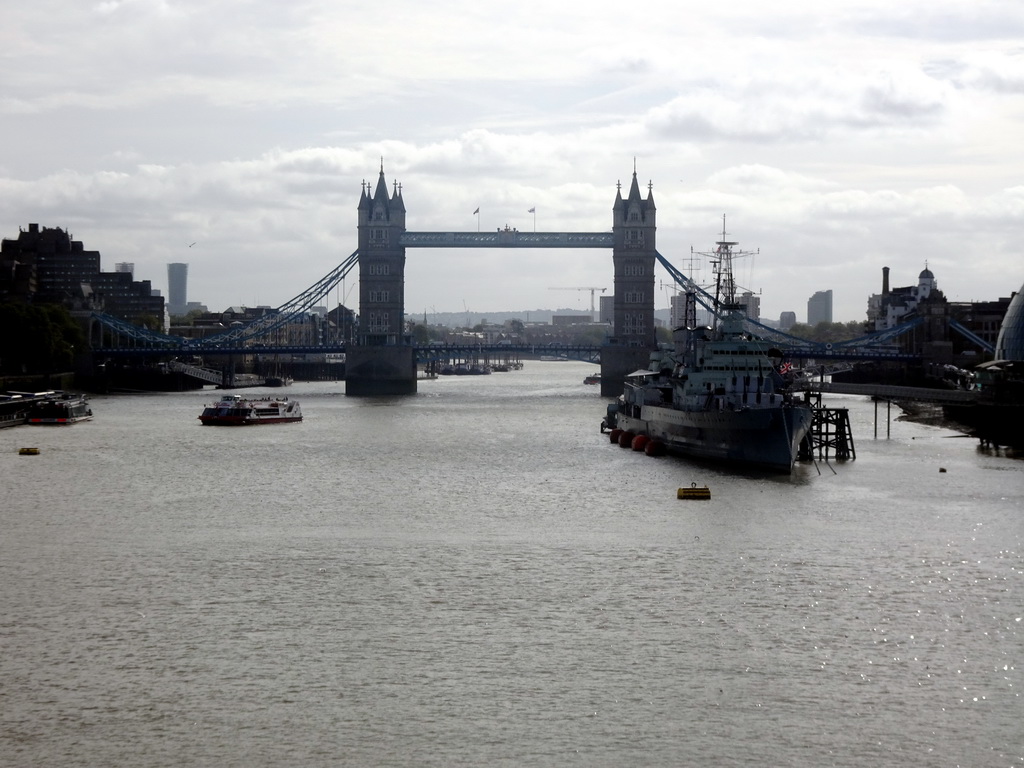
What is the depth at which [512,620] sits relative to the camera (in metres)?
25.4

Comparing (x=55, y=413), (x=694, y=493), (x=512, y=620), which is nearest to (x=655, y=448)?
(x=694, y=493)

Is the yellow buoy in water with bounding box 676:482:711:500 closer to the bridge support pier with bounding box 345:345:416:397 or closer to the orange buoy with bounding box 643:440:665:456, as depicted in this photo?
the orange buoy with bounding box 643:440:665:456

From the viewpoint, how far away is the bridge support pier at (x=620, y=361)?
111625 millimetres

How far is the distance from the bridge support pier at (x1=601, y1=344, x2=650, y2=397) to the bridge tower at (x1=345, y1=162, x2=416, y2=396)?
14.4 metres

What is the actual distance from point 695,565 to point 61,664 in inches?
519

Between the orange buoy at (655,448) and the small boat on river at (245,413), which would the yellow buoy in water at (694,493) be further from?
the small boat on river at (245,413)

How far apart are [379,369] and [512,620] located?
3461 inches

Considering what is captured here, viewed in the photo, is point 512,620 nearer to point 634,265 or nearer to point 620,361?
point 620,361

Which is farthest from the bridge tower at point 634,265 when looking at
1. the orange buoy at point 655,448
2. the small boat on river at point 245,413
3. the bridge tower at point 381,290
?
the orange buoy at point 655,448

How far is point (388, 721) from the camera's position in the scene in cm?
2006

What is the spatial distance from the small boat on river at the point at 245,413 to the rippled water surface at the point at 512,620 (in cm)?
2641

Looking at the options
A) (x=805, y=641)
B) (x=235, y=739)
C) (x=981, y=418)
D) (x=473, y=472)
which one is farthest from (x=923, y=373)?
(x=235, y=739)

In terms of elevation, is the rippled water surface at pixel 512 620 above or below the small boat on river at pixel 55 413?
below

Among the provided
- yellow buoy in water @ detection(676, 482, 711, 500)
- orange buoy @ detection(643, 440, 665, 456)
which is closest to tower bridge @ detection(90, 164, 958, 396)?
orange buoy @ detection(643, 440, 665, 456)
